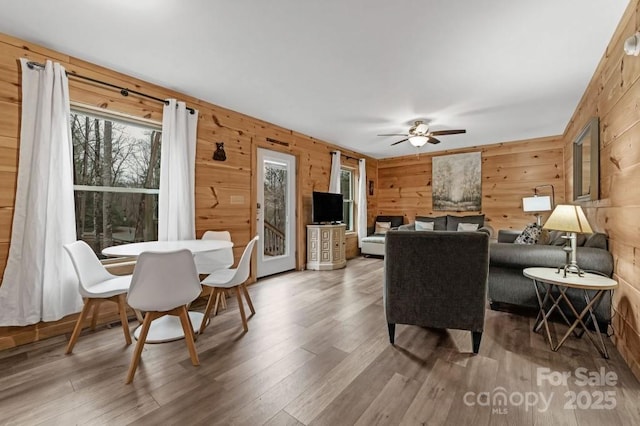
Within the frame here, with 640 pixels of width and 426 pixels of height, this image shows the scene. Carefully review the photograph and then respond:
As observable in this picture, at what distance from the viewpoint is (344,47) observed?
234 cm

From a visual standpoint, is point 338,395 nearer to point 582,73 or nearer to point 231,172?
point 231,172

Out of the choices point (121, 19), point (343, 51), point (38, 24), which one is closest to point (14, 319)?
point (38, 24)

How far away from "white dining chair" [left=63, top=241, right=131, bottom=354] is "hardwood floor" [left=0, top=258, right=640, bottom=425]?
19 cm

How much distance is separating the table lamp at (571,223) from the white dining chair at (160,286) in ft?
8.84

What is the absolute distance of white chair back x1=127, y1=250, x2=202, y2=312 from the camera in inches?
69.7

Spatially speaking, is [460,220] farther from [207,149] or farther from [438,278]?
[207,149]

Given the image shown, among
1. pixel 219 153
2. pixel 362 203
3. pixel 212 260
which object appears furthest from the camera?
pixel 362 203

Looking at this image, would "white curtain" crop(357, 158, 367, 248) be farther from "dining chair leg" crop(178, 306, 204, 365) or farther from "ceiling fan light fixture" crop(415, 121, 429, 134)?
"dining chair leg" crop(178, 306, 204, 365)

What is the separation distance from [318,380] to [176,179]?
97.6 inches

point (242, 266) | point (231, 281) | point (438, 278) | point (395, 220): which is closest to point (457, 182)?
point (395, 220)

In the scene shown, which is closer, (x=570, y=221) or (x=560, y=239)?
(x=570, y=221)

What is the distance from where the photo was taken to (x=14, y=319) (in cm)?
220

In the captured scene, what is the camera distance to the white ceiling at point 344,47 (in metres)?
1.92

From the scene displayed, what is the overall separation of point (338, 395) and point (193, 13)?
8.62 feet
